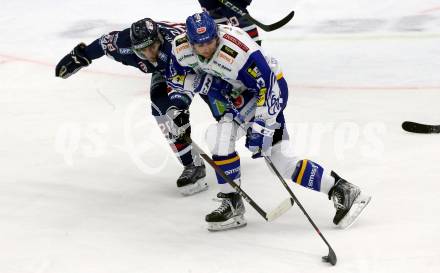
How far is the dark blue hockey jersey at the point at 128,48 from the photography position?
4742mm

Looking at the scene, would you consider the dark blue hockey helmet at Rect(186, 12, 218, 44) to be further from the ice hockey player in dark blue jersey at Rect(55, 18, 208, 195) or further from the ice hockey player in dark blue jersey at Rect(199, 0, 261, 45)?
the ice hockey player in dark blue jersey at Rect(199, 0, 261, 45)

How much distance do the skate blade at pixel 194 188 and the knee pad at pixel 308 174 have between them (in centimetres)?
96

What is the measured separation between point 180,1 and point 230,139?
500cm

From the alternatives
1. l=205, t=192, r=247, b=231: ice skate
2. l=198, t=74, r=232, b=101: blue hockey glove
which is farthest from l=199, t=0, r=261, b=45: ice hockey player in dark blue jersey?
l=205, t=192, r=247, b=231: ice skate

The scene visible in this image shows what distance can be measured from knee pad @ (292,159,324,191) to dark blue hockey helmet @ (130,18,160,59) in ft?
3.73

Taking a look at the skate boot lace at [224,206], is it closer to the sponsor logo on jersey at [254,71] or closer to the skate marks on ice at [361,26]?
the sponsor logo on jersey at [254,71]

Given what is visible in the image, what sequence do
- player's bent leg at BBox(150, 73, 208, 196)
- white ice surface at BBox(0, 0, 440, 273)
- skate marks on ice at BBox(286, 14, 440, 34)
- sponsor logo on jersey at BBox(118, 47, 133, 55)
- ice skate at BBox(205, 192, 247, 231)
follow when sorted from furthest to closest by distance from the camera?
skate marks on ice at BBox(286, 14, 440, 34), player's bent leg at BBox(150, 73, 208, 196), sponsor logo on jersey at BBox(118, 47, 133, 55), ice skate at BBox(205, 192, 247, 231), white ice surface at BBox(0, 0, 440, 273)

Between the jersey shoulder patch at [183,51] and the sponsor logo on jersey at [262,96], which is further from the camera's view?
the jersey shoulder patch at [183,51]

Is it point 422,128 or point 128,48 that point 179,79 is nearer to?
point 128,48

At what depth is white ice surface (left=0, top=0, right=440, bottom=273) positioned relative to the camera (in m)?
3.97

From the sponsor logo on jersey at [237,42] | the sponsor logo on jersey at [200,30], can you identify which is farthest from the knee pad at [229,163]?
the sponsor logo on jersey at [200,30]

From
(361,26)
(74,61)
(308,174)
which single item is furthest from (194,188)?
(361,26)

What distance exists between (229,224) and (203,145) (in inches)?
64.0

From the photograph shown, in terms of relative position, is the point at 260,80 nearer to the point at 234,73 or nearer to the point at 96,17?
the point at 234,73
